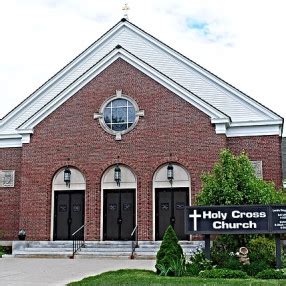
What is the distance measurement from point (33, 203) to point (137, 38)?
1050cm

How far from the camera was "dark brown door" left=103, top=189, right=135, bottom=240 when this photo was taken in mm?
25969

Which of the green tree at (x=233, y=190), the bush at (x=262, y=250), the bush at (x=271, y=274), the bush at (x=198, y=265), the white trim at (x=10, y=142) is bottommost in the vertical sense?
the bush at (x=271, y=274)

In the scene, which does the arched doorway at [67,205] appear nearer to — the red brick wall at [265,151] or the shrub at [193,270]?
the red brick wall at [265,151]

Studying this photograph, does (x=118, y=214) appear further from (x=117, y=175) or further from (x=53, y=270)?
(x=53, y=270)

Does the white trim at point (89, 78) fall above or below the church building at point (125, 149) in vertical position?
above

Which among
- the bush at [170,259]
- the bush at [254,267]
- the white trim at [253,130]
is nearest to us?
the bush at [170,259]

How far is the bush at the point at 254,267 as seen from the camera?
14.7 m

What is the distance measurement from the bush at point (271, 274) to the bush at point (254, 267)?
0.76 m

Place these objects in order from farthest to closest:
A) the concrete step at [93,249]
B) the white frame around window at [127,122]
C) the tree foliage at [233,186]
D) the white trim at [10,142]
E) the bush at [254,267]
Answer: the white trim at [10,142], the white frame around window at [127,122], the concrete step at [93,249], the tree foliage at [233,186], the bush at [254,267]

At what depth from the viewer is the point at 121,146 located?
2639cm

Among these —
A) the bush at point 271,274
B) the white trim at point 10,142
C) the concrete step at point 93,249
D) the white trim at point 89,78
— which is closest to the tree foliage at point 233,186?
the bush at point 271,274

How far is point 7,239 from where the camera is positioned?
28.1m

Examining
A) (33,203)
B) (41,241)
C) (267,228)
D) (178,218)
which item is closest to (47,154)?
(33,203)

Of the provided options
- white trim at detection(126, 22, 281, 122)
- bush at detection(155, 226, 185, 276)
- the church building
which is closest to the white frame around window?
the church building
